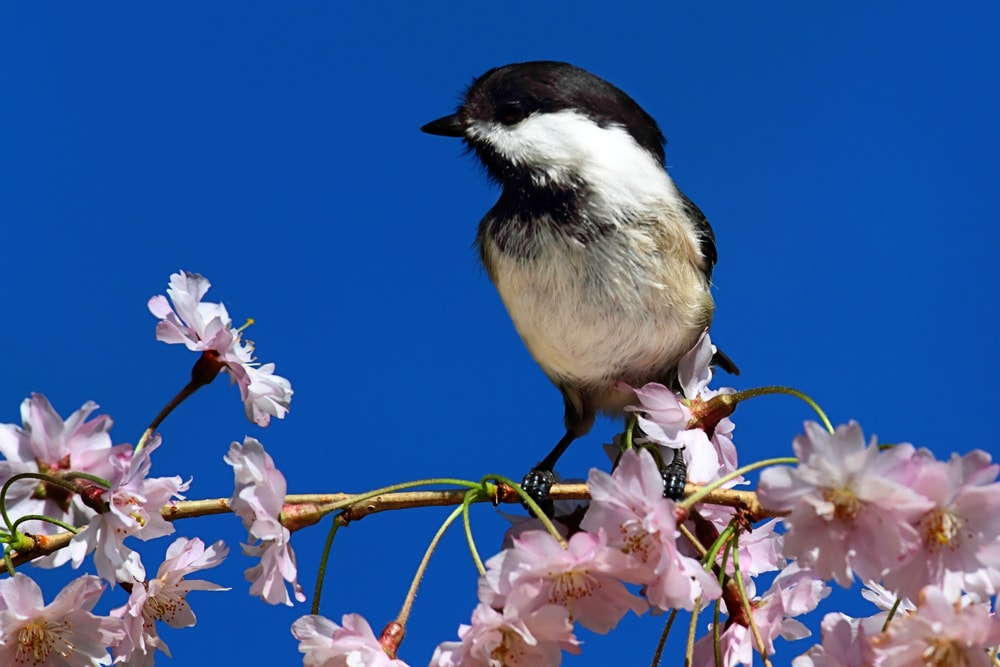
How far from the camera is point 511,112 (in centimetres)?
213

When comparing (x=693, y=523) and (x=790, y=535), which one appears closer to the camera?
(x=790, y=535)

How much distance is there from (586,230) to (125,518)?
38.7 inches

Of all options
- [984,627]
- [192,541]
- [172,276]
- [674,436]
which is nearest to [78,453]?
[192,541]

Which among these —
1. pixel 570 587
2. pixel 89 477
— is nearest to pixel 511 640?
pixel 570 587

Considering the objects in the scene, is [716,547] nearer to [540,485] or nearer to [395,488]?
[395,488]

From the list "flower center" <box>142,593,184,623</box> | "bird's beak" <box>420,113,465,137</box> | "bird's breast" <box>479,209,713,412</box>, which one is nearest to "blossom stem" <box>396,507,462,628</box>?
"flower center" <box>142,593,184,623</box>

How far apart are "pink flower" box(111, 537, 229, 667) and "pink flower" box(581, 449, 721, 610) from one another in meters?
0.60

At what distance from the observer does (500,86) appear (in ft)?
7.11

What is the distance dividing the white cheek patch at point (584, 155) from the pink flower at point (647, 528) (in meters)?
0.88

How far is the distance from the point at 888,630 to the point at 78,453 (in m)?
1.06

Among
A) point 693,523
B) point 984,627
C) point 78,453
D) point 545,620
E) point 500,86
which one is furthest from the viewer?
point 500,86

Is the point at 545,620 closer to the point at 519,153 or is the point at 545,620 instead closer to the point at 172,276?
the point at 172,276

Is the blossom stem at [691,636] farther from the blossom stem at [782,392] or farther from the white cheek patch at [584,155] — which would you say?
the white cheek patch at [584,155]

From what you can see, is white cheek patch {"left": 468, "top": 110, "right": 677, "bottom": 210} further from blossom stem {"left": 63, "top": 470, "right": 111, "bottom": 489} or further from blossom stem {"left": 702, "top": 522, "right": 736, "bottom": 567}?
blossom stem {"left": 63, "top": 470, "right": 111, "bottom": 489}
